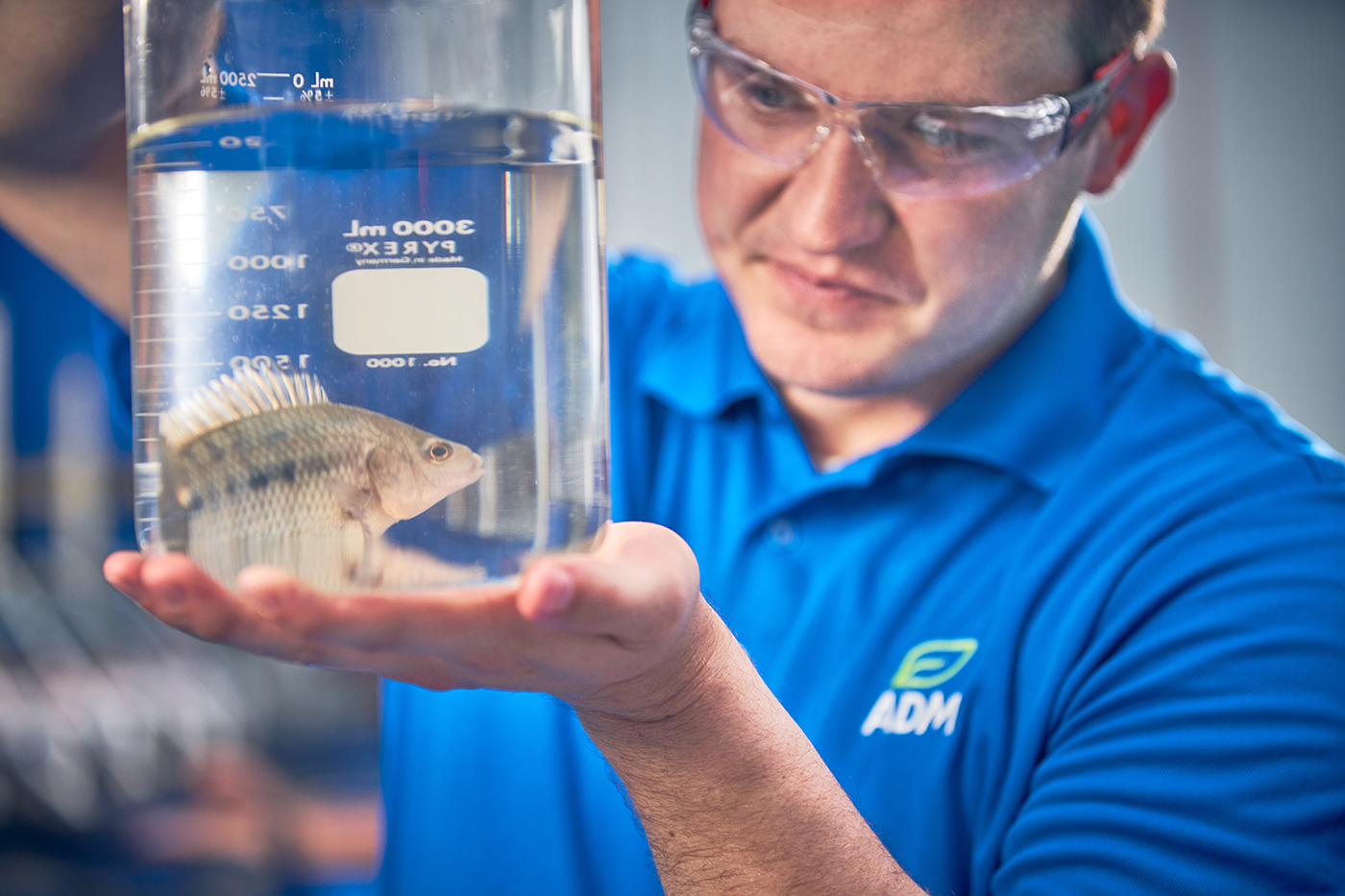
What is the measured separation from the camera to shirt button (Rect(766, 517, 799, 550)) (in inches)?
46.7

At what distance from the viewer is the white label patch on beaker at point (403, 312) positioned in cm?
60

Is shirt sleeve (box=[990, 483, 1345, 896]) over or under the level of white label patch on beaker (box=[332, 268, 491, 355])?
under

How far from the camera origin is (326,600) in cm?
50

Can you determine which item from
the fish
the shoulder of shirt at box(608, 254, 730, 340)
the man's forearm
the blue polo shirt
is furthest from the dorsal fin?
the shoulder of shirt at box(608, 254, 730, 340)

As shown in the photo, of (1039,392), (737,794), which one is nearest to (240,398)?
(737,794)

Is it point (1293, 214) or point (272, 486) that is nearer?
point (272, 486)

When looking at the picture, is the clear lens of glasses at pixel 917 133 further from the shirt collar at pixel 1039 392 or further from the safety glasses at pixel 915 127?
the shirt collar at pixel 1039 392

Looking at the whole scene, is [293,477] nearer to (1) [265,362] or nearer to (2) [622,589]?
(1) [265,362]

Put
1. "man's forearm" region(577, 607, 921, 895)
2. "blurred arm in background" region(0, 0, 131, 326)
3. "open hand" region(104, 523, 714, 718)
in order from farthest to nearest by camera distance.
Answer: "blurred arm in background" region(0, 0, 131, 326)
"man's forearm" region(577, 607, 921, 895)
"open hand" region(104, 523, 714, 718)

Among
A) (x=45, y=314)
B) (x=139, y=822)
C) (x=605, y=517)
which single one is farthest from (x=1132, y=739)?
(x=45, y=314)

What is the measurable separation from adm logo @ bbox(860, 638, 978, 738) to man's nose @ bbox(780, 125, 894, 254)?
449mm

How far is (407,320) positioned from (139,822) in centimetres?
235

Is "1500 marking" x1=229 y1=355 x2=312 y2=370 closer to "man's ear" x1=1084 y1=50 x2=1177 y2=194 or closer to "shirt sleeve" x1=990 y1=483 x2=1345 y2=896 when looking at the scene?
"shirt sleeve" x1=990 y1=483 x2=1345 y2=896

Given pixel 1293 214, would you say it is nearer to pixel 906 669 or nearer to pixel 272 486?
pixel 906 669
